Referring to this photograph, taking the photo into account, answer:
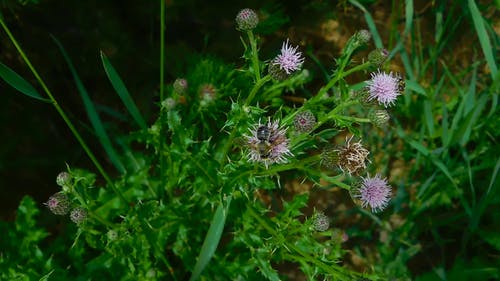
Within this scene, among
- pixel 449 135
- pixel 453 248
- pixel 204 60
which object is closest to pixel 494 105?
pixel 449 135

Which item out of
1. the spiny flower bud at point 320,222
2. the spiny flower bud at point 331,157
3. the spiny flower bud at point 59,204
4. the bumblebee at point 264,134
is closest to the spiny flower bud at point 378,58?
the spiny flower bud at point 331,157

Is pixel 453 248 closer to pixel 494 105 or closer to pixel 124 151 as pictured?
pixel 494 105

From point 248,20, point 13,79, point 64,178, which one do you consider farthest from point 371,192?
point 13,79

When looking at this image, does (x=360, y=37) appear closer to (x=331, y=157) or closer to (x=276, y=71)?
(x=276, y=71)

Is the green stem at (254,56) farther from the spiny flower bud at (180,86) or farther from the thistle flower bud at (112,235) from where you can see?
the thistle flower bud at (112,235)

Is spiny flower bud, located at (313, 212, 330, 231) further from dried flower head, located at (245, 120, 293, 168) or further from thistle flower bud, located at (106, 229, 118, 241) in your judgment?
thistle flower bud, located at (106, 229, 118, 241)

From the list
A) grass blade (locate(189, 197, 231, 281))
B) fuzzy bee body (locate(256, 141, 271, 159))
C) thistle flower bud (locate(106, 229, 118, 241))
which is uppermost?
fuzzy bee body (locate(256, 141, 271, 159))

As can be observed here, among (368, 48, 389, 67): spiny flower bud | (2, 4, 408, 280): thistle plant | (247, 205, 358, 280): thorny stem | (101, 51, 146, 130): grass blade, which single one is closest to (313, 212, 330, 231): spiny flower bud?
(2, 4, 408, 280): thistle plant
